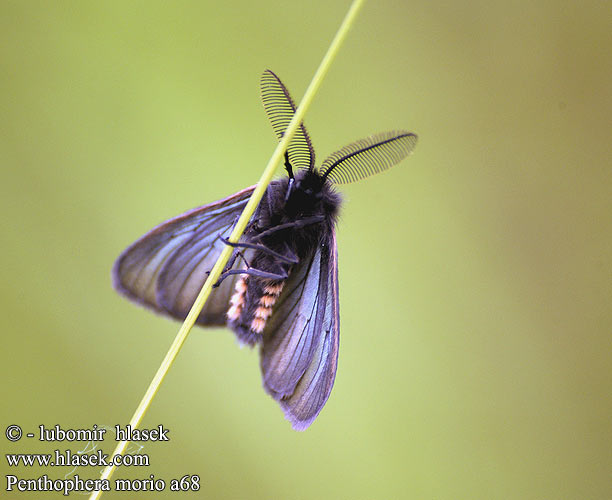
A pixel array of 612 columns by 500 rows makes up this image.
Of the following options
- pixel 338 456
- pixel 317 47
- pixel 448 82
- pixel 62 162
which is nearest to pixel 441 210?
pixel 448 82

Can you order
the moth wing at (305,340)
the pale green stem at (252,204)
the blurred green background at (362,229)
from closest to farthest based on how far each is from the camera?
the pale green stem at (252,204) → the moth wing at (305,340) → the blurred green background at (362,229)

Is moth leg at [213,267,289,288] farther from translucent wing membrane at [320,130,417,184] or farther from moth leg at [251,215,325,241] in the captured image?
translucent wing membrane at [320,130,417,184]

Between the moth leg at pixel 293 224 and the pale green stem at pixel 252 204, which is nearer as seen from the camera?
the pale green stem at pixel 252 204

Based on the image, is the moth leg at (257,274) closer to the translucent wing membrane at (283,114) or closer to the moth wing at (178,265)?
the moth wing at (178,265)

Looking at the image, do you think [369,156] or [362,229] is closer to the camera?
[369,156]

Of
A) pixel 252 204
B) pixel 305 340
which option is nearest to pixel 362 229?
pixel 305 340

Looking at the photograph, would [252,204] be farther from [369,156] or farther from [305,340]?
[305,340]

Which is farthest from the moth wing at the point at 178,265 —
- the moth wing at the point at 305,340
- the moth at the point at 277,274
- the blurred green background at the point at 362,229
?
the blurred green background at the point at 362,229
